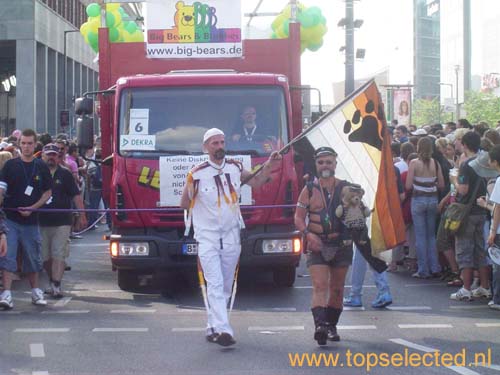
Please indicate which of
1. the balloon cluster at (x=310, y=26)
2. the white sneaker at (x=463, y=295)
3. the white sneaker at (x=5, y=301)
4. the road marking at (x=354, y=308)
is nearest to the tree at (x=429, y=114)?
the balloon cluster at (x=310, y=26)

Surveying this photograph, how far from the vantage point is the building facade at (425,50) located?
147887 millimetres

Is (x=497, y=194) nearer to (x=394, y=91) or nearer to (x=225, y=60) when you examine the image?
(x=225, y=60)

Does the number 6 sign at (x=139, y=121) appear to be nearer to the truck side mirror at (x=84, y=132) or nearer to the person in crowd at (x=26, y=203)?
the truck side mirror at (x=84, y=132)

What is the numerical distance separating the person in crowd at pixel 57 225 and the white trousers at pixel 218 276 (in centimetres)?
351

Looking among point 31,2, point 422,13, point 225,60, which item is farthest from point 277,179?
point 422,13

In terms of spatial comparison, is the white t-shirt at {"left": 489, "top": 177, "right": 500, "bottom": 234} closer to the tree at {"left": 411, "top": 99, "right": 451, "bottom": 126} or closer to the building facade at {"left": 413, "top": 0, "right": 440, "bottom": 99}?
the tree at {"left": 411, "top": 99, "right": 451, "bottom": 126}

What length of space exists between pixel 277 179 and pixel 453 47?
119344mm

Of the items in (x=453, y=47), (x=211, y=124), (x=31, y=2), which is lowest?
(x=211, y=124)

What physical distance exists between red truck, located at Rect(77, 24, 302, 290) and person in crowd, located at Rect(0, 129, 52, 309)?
2.84 feet

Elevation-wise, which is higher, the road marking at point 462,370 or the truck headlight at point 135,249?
the truck headlight at point 135,249

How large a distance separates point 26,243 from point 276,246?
A: 281 centimetres

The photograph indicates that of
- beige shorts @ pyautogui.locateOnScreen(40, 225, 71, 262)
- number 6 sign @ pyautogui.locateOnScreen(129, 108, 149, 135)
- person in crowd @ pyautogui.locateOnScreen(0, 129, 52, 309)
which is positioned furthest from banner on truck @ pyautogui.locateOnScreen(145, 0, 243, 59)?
beige shorts @ pyautogui.locateOnScreen(40, 225, 71, 262)

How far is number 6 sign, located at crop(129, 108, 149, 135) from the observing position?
1210 cm

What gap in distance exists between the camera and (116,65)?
13.2 metres
